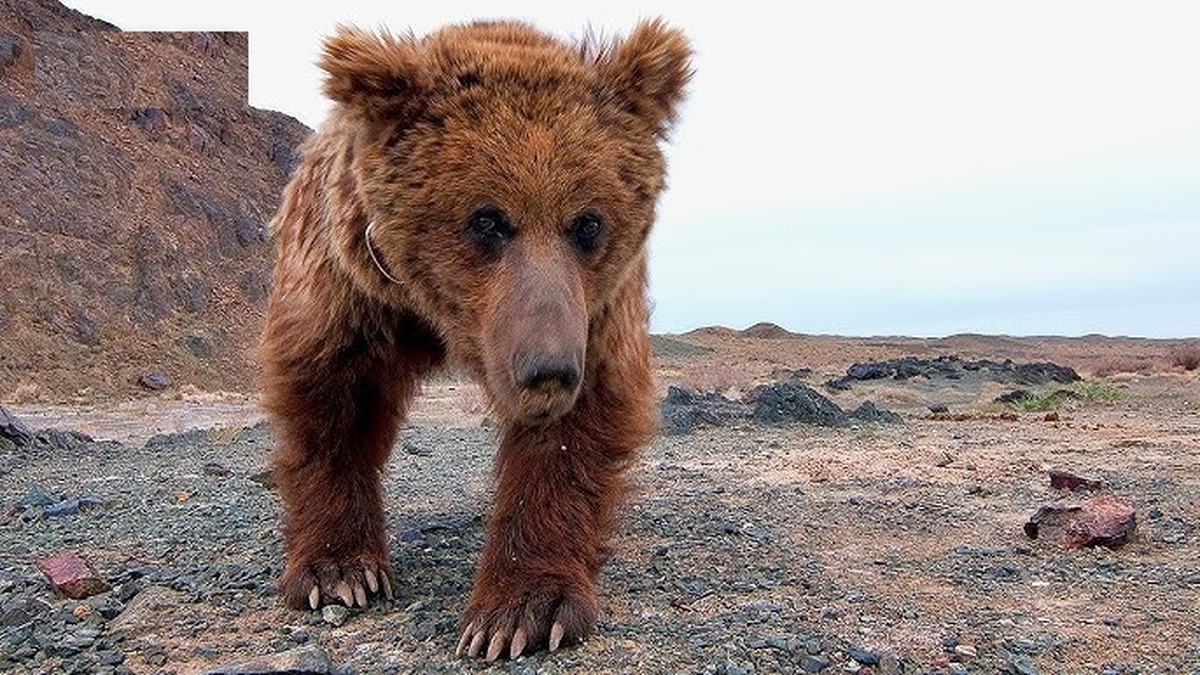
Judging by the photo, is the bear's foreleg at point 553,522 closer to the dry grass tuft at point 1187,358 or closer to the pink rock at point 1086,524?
the pink rock at point 1086,524

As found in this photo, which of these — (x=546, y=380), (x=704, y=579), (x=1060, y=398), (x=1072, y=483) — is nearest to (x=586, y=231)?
(x=546, y=380)

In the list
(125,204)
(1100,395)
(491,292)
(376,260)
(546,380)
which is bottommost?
(1100,395)

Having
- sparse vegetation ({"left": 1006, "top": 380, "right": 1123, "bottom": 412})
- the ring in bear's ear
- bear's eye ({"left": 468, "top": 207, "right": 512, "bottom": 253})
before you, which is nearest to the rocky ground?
the ring in bear's ear

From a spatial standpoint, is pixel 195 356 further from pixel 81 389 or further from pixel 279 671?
pixel 279 671

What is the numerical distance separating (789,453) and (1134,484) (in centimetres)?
252

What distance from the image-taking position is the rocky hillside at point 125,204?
23.4m

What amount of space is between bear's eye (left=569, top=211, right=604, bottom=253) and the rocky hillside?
65.5 feet

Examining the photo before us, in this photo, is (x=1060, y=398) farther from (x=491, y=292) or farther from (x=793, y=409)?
(x=491, y=292)

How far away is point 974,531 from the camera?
4879 millimetres

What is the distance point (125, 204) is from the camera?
27.2 meters

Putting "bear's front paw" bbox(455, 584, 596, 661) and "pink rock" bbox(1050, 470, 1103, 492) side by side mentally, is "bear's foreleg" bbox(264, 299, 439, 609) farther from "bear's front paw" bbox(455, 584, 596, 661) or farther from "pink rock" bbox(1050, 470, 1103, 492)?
"pink rock" bbox(1050, 470, 1103, 492)

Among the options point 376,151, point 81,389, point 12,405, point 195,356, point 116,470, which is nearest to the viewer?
point 376,151

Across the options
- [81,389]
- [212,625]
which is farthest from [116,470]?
[81,389]

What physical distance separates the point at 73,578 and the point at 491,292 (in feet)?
6.26
